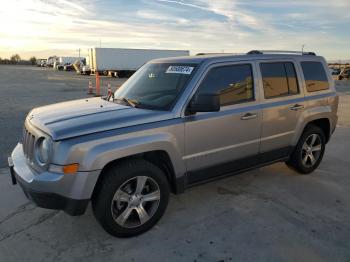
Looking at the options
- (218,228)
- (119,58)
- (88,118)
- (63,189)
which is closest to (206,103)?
(88,118)

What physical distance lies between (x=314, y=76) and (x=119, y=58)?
37.0 metres

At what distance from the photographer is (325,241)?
3.46 metres

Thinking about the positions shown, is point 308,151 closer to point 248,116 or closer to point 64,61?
point 248,116

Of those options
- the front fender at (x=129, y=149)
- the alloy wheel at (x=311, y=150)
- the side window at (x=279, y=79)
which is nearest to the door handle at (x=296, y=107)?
the side window at (x=279, y=79)

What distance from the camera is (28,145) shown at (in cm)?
360

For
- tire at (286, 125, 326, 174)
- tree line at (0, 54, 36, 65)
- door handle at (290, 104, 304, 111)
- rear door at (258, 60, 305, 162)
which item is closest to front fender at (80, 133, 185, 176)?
rear door at (258, 60, 305, 162)

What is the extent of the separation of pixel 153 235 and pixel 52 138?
142 cm

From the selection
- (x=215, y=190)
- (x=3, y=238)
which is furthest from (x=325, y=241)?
(x=3, y=238)

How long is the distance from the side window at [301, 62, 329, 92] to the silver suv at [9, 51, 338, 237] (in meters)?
0.02

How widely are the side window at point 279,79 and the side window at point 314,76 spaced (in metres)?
0.27

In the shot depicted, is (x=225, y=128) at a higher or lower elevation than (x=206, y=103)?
lower

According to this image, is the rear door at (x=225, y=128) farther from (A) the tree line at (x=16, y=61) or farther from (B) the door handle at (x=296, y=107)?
(A) the tree line at (x=16, y=61)

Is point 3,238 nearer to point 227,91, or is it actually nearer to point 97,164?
point 97,164

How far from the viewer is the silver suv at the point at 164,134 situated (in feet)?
10.3
